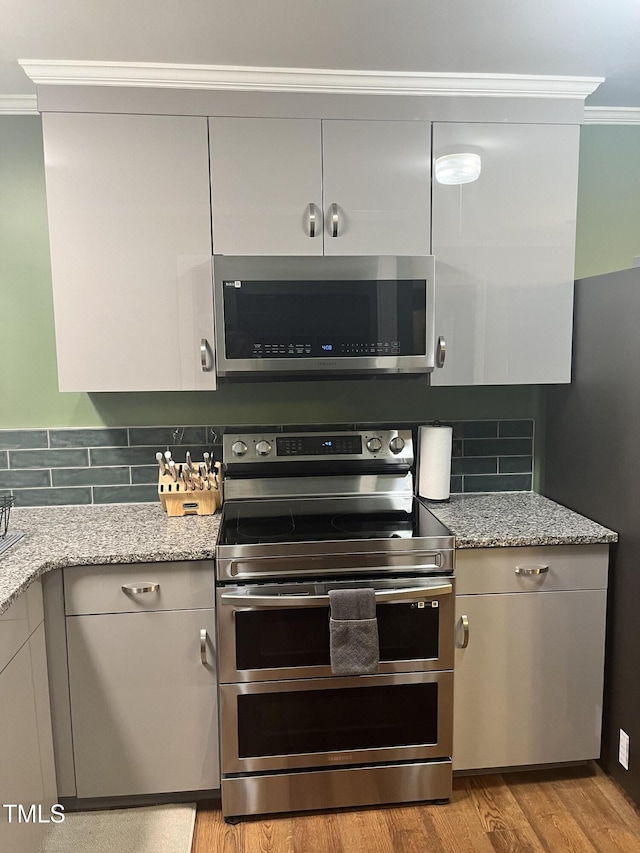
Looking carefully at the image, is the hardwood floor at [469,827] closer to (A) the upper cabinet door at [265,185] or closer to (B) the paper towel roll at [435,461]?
(B) the paper towel roll at [435,461]

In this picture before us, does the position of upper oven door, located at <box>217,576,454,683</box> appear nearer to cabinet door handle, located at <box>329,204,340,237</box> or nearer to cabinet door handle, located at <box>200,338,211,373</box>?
cabinet door handle, located at <box>200,338,211,373</box>

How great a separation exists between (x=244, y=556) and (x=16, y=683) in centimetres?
67

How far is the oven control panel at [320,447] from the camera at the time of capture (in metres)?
2.36

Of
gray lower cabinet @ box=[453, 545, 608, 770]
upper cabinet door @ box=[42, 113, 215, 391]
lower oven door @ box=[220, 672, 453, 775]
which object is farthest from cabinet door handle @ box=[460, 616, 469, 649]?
upper cabinet door @ box=[42, 113, 215, 391]

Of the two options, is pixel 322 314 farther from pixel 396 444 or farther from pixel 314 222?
pixel 396 444

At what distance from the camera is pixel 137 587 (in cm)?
188

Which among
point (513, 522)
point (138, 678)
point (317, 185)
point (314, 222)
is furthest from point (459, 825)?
point (317, 185)

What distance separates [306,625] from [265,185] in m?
1.41

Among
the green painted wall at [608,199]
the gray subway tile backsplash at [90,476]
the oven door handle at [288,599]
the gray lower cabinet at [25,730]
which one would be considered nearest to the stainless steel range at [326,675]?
the oven door handle at [288,599]

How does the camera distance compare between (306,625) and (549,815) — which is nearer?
(306,625)

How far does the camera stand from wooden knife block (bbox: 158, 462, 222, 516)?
224cm

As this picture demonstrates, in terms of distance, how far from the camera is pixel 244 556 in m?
1.84

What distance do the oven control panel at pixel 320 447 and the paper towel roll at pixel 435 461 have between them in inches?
2.5

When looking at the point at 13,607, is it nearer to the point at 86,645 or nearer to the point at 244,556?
the point at 86,645
